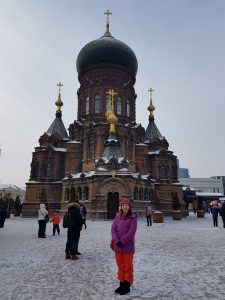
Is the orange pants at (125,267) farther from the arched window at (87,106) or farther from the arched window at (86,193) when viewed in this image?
the arched window at (87,106)

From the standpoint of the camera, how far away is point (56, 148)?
40031 mm

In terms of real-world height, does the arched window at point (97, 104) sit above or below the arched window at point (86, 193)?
above

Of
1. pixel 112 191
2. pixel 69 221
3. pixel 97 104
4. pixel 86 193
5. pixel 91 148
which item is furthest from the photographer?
pixel 97 104

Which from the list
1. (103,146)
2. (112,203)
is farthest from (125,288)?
(103,146)

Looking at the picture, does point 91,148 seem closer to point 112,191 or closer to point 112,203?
point 112,191

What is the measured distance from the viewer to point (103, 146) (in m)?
36.1

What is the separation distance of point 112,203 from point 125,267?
2578cm

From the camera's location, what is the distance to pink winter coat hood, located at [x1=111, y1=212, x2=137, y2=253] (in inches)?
192

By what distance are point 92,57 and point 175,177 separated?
22.4 metres

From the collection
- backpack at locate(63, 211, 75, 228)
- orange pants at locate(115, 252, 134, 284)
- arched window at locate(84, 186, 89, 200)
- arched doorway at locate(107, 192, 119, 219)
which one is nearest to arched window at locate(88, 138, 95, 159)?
arched window at locate(84, 186, 89, 200)

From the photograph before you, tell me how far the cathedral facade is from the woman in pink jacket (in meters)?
25.9

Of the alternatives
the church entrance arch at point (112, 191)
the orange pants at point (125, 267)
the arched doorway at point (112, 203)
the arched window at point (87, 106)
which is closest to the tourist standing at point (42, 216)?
the orange pants at point (125, 267)

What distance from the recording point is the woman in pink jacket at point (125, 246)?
4789 millimetres

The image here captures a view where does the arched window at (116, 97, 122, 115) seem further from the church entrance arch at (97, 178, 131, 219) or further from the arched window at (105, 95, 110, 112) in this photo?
the church entrance arch at (97, 178, 131, 219)
